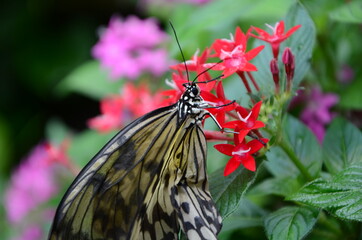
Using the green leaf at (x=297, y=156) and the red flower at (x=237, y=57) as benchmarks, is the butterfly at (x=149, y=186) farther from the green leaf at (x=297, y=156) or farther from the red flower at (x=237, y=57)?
the green leaf at (x=297, y=156)

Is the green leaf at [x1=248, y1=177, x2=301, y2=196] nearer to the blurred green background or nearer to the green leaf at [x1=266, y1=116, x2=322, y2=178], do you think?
the green leaf at [x1=266, y1=116, x2=322, y2=178]

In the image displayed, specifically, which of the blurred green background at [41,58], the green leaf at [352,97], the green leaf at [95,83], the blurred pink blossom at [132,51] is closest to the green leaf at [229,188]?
the green leaf at [352,97]

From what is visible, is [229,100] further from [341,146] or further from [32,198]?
[32,198]

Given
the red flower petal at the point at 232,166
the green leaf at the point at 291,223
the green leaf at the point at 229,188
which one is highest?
the red flower petal at the point at 232,166

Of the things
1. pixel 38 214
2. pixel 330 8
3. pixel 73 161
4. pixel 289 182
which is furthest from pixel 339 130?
pixel 38 214

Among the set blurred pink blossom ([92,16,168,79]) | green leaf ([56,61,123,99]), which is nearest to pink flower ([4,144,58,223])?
green leaf ([56,61,123,99])

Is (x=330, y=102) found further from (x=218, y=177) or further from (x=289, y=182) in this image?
(x=218, y=177)

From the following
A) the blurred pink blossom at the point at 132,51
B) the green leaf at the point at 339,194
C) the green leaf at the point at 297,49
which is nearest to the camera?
the green leaf at the point at 339,194
